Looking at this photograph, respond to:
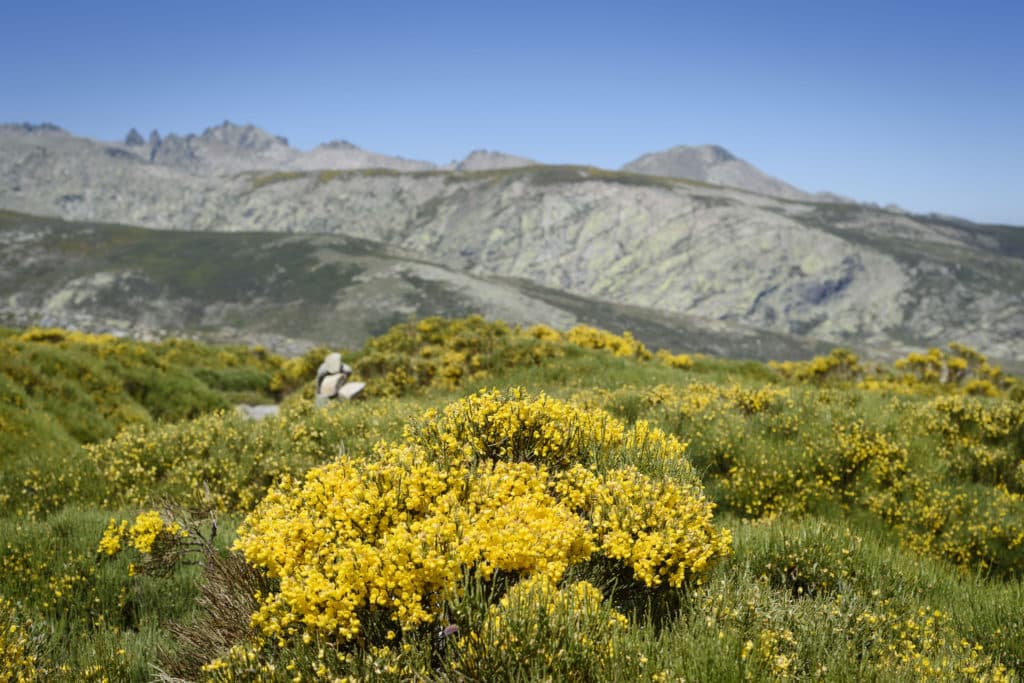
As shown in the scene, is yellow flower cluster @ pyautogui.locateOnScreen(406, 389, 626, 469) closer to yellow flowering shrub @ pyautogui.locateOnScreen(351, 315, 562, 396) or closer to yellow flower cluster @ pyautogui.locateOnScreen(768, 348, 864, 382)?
yellow flowering shrub @ pyautogui.locateOnScreen(351, 315, 562, 396)

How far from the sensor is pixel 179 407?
19.9 meters

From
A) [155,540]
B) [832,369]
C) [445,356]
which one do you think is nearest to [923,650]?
A: [155,540]

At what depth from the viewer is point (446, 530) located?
4.09 m

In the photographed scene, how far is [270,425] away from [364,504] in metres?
7.84

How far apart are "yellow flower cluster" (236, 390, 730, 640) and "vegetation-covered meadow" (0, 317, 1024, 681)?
24mm

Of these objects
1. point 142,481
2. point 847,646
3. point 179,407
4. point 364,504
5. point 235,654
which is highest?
point 364,504

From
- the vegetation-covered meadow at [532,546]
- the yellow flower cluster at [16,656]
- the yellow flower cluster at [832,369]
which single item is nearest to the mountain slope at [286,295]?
the yellow flower cluster at [832,369]

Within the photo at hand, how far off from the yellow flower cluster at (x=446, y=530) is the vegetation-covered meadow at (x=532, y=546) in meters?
0.02

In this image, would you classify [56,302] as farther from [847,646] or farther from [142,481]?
[847,646]

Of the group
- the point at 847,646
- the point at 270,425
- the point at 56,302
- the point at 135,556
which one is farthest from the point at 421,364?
the point at 56,302

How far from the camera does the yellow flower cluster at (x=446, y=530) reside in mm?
3850

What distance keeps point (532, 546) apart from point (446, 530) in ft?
1.91

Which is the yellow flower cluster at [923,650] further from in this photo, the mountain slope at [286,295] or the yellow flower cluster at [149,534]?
the mountain slope at [286,295]

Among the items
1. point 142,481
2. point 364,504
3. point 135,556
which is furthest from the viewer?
point 142,481
